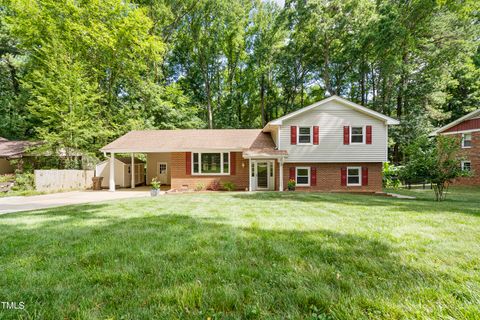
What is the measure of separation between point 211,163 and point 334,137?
8136 millimetres

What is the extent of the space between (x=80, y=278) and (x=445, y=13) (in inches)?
1223

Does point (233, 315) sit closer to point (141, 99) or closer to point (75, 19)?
point (141, 99)

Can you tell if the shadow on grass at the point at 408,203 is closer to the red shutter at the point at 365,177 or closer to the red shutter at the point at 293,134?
the red shutter at the point at 365,177

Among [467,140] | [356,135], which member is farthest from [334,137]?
[467,140]

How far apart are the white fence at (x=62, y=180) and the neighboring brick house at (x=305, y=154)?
3140 millimetres

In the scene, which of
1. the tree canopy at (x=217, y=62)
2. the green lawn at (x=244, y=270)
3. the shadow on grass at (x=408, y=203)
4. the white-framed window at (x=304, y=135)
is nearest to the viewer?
the green lawn at (x=244, y=270)

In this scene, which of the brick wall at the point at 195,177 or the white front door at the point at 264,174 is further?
the white front door at the point at 264,174

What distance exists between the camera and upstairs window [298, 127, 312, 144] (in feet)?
48.8

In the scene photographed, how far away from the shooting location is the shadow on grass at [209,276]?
6.66 feet

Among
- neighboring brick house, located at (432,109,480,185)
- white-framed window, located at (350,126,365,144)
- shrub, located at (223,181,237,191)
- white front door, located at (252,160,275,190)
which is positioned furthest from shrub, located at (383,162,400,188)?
shrub, located at (223,181,237,191)

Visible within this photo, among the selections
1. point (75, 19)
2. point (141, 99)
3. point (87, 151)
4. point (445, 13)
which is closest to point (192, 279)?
point (87, 151)

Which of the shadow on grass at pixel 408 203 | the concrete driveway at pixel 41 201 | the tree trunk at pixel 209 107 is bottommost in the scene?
the concrete driveway at pixel 41 201

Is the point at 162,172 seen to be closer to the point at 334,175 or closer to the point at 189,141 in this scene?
the point at 189,141

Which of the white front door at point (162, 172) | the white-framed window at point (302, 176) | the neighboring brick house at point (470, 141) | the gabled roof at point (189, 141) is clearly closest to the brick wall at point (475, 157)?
the neighboring brick house at point (470, 141)
